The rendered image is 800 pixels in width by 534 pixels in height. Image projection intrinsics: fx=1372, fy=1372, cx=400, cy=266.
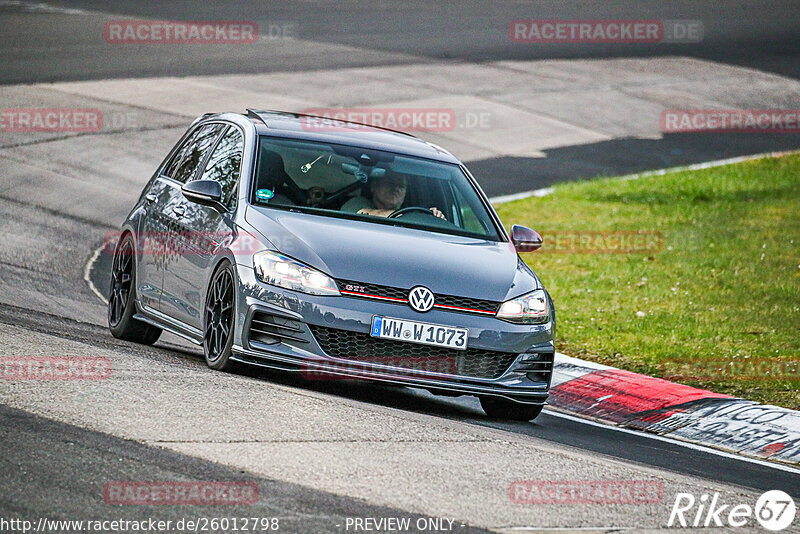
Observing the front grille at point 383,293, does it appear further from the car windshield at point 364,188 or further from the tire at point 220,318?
the car windshield at point 364,188

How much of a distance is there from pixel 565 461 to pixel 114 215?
10209 mm

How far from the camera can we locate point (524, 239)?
9367 millimetres

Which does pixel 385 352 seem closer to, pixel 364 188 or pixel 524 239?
pixel 364 188

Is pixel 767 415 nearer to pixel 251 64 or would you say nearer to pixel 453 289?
pixel 453 289

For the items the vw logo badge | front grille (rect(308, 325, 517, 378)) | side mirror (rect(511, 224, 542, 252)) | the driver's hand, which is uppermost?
the driver's hand

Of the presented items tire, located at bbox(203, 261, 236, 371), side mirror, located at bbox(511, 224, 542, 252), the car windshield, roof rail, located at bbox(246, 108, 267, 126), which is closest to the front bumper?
tire, located at bbox(203, 261, 236, 371)

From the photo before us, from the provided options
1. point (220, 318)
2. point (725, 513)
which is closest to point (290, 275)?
point (220, 318)

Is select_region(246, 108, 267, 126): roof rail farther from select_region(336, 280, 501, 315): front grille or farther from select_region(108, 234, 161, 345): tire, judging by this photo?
select_region(336, 280, 501, 315): front grille

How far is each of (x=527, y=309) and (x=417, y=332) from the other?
2.75ft

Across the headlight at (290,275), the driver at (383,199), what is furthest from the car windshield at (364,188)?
the headlight at (290,275)

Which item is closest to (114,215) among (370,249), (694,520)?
(370,249)

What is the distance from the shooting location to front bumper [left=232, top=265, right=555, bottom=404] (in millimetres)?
8023

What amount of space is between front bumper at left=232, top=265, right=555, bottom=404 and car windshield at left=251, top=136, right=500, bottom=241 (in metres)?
0.97

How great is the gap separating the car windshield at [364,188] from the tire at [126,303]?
1.62 m
